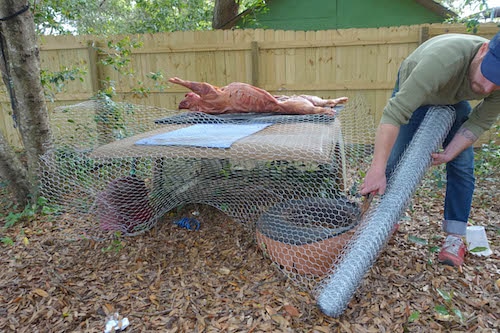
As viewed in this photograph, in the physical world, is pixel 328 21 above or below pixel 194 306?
above

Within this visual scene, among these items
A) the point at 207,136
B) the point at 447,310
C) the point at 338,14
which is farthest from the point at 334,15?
the point at 447,310

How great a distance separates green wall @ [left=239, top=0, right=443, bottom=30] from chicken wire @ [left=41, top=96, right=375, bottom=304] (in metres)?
4.48

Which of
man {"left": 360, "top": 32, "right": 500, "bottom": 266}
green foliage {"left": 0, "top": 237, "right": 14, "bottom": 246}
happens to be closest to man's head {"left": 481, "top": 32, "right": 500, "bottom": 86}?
man {"left": 360, "top": 32, "right": 500, "bottom": 266}

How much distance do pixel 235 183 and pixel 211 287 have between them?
0.80 metres

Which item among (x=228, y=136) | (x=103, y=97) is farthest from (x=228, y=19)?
(x=228, y=136)

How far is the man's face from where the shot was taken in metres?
1.39

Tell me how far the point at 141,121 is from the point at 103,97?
55 cm

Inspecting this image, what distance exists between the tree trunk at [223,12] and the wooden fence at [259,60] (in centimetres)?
188

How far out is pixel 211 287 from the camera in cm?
167

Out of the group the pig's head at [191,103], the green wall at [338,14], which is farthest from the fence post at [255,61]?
the green wall at [338,14]

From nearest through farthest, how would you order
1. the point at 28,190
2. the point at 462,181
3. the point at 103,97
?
the point at 462,181, the point at 28,190, the point at 103,97

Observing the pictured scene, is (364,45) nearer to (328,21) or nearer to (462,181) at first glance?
(328,21)

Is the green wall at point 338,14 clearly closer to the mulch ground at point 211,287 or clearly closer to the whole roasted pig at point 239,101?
the whole roasted pig at point 239,101

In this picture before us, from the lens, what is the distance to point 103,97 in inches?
127
